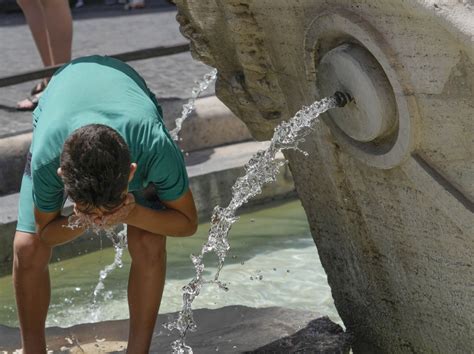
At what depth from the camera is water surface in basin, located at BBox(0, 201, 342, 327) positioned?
467cm

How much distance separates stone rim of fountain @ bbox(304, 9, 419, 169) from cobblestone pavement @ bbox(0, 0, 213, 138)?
3.18m

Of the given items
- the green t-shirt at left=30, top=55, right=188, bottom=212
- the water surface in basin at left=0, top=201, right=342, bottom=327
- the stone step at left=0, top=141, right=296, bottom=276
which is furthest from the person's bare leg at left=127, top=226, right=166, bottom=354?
the stone step at left=0, top=141, right=296, bottom=276

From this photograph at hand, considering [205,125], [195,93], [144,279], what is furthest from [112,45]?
[144,279]

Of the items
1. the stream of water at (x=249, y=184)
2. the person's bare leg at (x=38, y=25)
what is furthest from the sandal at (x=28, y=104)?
the stream of water at (x=249, y=184)

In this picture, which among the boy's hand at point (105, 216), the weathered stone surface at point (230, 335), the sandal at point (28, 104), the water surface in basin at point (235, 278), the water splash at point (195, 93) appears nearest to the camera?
the boy's hand at point (105, 216)

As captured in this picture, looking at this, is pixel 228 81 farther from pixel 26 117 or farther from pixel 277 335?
pixel 26 117

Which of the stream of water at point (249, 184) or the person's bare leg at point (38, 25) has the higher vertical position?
the stream of water at point (249, 184)

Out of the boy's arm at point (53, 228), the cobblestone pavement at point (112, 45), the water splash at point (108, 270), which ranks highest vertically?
the boy's arm at point (53, 228)

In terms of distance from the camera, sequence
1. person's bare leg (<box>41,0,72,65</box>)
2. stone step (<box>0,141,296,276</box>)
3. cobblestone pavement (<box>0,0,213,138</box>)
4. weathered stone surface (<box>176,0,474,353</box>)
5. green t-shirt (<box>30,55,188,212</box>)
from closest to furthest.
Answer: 1. weathered stone surface (<box>176,0,474,353</box>)
2. green t-shirt (<box>30,55,188,212</box>)
3. stone step (<box>0,141,296,276</box>)
4. person's bare leg (<box>41,0,72,65</box>)
5. cobblestone pavement (<box>0,0,213,138</box>)

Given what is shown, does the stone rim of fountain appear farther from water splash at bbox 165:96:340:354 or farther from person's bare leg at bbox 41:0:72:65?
person's bare leg at bbox 41:0:72:65

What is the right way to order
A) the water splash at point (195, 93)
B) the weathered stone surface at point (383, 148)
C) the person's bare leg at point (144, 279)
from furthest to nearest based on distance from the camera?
the water splash at point (195, 93), the person's bare leg at point (144, 279), the weathered stone surface at point (383, 148)

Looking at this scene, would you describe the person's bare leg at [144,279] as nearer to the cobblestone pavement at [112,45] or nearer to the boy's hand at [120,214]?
the boy's hand at [120,214]

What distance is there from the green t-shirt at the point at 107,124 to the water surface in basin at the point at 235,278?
142 centimetres

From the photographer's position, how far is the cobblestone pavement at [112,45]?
24.3 feet
